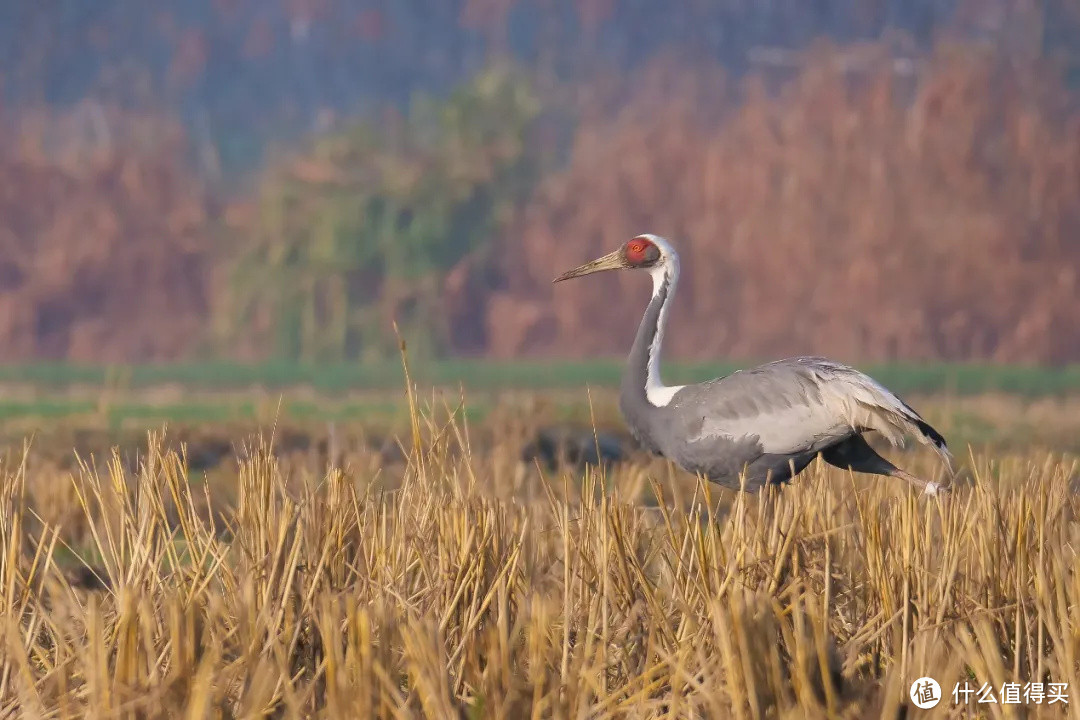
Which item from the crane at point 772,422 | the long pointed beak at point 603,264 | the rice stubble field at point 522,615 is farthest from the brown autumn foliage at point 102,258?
the rice stubble field at point 522,615

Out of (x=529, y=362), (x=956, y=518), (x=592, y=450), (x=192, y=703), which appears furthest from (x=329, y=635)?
(x=529, y=362)

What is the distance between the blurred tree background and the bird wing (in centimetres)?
2906

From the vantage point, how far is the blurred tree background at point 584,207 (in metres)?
36.0

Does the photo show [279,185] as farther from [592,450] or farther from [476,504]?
[476,504]

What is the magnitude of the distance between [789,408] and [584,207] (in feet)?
110

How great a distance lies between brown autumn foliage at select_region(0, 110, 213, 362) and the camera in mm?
39969

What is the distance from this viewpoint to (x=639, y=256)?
247 inches

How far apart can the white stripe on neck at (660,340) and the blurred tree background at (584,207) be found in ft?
93.2

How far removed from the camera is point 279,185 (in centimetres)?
3862

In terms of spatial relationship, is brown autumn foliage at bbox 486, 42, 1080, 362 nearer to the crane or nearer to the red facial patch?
the red facial patch

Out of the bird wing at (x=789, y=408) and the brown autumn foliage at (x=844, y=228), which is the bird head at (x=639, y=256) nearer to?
the bird wing at (x=789, y=408)

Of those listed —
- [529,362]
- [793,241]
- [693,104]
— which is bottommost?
[529,362]

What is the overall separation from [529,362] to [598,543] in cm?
3129

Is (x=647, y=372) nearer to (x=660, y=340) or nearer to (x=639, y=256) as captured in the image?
(x=660, y=340)
